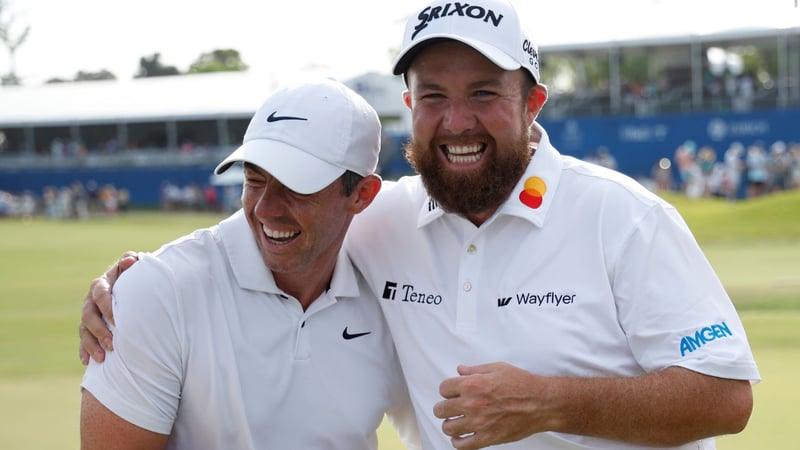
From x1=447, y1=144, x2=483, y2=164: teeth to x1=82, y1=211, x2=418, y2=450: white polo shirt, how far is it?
0.61m

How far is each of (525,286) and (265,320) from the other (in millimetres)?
907

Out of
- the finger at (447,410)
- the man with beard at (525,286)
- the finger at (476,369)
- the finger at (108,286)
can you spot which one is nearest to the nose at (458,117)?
the man with beard at (525,286)

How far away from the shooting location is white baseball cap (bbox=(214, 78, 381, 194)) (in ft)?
11.9

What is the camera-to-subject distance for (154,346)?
3455mm

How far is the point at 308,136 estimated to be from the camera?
3691mm

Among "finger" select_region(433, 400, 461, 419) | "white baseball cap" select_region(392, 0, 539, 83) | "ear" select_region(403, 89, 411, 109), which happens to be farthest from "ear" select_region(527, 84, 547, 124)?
"finger" select_region(433, 400, 461, 419)

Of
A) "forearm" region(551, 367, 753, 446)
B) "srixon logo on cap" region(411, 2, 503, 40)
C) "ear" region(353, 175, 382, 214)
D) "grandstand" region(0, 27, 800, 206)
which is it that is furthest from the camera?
"grandstand" region(0, 27, 800, 206)

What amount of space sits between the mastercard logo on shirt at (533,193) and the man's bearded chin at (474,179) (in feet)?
0.20

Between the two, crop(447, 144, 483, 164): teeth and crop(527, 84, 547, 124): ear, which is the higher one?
crop(527, 84, 547, 124): ear

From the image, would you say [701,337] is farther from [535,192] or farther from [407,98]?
[407,98]

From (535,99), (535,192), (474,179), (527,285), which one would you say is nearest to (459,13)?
(535,99)

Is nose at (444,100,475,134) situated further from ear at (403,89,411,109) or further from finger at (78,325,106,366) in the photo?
finger at (78,325,106,366)

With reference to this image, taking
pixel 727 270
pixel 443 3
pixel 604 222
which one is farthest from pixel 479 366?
pixel 727 270

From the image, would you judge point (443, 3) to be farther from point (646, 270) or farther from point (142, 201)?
point (142, 201)
